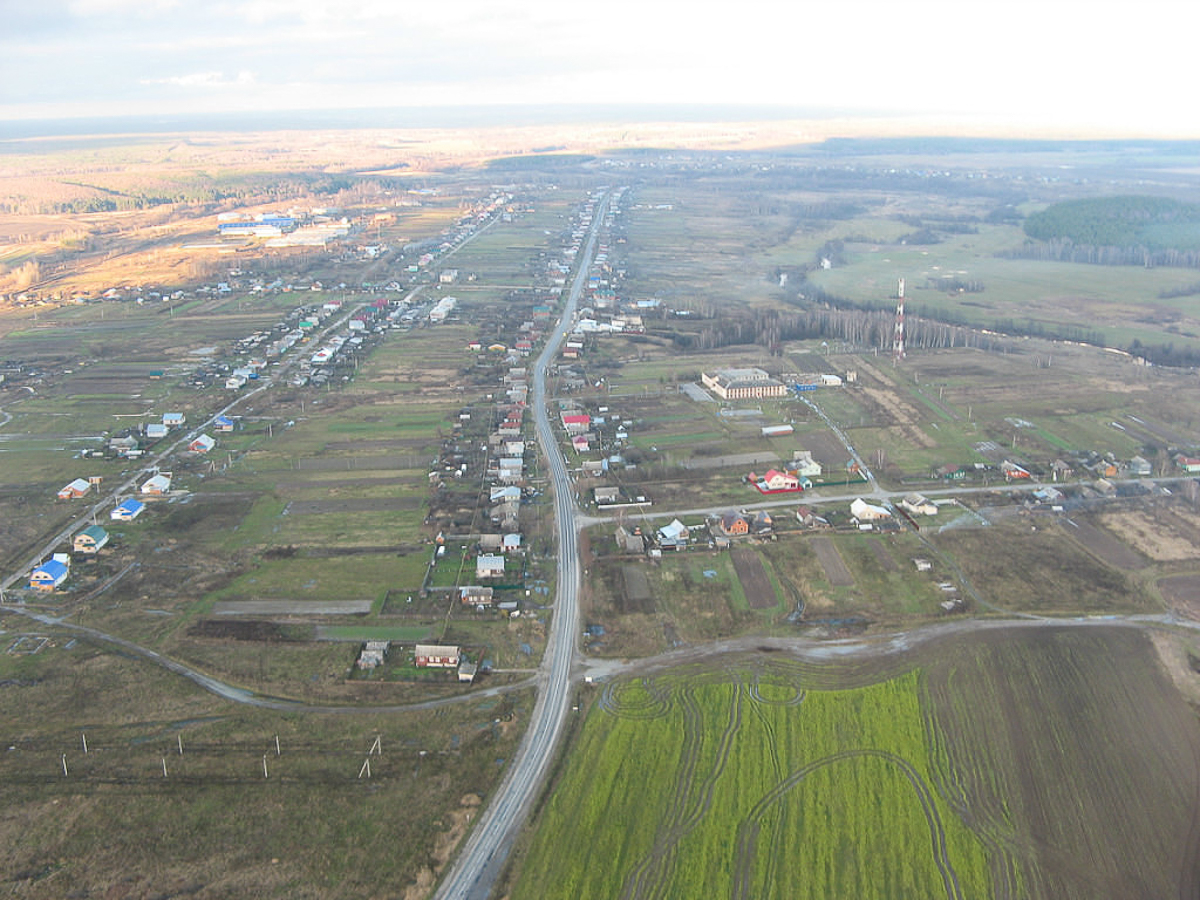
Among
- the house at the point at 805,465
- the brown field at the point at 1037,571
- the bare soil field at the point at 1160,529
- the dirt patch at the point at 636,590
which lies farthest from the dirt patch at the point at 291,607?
the bare soil field at the point at 1160,529

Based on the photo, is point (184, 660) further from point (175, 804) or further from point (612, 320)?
point (612, 320)

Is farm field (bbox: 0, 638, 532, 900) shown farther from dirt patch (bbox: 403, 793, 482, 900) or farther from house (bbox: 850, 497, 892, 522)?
house (bbox: 850, 497, 892, 522)

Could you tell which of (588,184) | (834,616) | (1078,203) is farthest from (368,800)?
(588,184)

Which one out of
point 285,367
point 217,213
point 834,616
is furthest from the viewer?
point 217,213

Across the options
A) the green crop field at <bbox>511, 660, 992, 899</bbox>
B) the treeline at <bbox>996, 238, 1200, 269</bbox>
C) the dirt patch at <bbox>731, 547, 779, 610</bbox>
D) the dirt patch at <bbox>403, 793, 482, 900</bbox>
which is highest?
the treeline at <bbox>996, 238, 1200, 269</bbox>

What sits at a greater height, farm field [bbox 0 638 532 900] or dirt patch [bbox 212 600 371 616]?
farm field [bbox 0 638 532 900]

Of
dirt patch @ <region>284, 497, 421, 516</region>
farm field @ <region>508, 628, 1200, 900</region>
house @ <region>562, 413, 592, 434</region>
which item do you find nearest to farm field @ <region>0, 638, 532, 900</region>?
farm field @ <region>508, 628, 1200, 900</region>

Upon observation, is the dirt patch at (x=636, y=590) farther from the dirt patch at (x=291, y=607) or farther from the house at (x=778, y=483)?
the house at (x=778, y=483)
